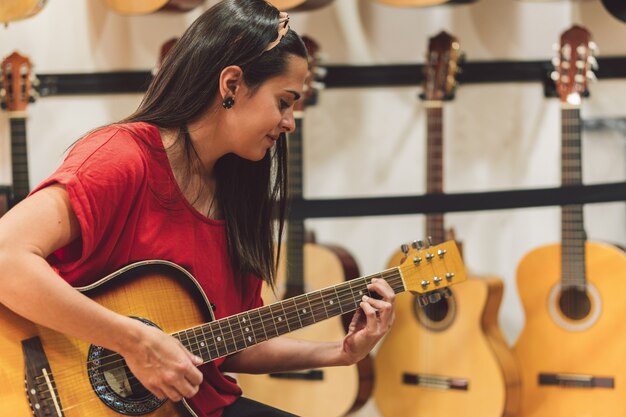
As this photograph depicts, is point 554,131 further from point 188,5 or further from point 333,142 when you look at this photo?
point 188,5

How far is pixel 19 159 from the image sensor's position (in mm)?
2643

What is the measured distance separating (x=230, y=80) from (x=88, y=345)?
50 centimetres

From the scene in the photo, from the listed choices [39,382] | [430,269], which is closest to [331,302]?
[430,269]

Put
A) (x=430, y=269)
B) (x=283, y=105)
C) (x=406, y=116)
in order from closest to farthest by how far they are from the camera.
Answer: (x=283, y=105) → (x=430, y=269) → (x=406, y=116)

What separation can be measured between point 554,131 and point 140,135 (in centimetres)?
180

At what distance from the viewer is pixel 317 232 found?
298 cm

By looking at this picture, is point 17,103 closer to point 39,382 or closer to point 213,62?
point 213,62

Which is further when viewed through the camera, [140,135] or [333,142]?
[333,142]

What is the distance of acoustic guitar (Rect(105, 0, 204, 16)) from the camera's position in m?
2.56

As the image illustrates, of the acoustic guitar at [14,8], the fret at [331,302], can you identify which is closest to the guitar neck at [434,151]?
the fret at [331,302]

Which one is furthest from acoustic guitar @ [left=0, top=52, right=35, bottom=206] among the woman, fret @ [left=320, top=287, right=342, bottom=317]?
fret @ [left=320, top=287, right=342, bottom=317]

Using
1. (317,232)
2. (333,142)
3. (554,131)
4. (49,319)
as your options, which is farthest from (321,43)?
(49,319)

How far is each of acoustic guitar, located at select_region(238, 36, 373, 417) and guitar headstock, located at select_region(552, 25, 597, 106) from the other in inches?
28.0

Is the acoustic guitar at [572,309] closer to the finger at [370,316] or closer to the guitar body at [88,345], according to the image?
the finger at [370,316]
